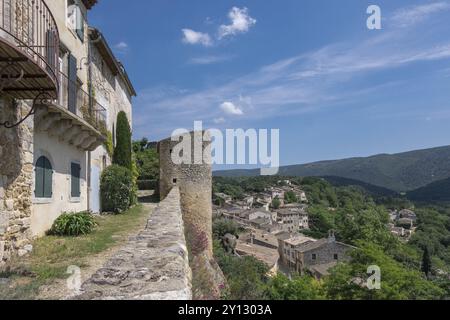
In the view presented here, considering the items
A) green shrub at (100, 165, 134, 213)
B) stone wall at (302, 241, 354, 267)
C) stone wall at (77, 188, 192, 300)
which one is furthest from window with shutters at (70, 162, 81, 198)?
stone wall at (302, 241, 354, 267)

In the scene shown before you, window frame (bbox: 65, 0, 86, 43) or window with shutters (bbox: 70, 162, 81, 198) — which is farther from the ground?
window frame (bbox: 65, 0, 86, 43)

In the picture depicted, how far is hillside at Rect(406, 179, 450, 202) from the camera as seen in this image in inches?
6097

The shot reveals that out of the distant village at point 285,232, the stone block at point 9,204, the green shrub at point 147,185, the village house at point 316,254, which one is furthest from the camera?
the distant village at point 285,232

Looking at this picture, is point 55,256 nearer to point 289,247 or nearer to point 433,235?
point 289,247

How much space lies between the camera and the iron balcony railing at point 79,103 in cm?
1066

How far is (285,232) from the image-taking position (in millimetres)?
81562

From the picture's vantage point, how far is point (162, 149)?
18.6 m

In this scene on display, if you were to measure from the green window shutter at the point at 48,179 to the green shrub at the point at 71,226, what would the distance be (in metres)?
0.73

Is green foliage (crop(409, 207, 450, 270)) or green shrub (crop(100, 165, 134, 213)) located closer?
green shrub (crop(100, 165, 134, 213))

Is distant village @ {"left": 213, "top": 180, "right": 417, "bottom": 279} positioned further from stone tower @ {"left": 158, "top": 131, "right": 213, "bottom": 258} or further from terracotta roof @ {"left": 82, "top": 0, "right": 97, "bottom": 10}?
terracotta roof @ {"left": 82, "top": 0, "right": 97, "bottom": 10}

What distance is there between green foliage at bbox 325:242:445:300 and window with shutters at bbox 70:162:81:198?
17365 mm

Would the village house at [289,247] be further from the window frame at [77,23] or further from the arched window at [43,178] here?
the arched window at [43,178]

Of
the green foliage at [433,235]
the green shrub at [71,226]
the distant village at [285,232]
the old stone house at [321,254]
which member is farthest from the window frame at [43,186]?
the green foliage at [433,235]
